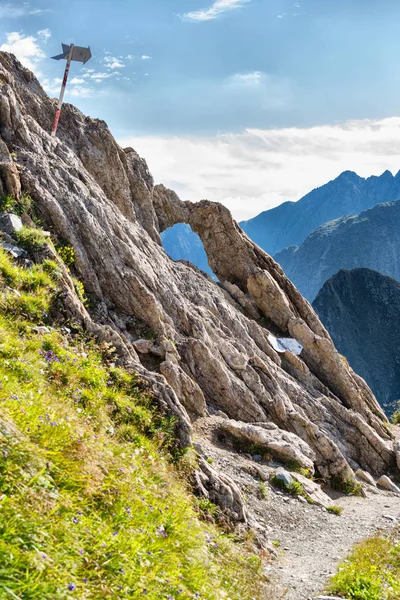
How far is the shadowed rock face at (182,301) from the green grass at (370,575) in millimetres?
3583

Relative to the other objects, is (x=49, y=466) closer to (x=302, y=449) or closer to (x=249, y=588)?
(x=249, y=588)

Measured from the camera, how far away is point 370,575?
366 inches

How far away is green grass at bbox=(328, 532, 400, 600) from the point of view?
27.5 ft

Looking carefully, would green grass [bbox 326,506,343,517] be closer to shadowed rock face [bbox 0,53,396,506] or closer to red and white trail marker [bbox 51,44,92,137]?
shadowed rock face [bbox 0,53,396,506]

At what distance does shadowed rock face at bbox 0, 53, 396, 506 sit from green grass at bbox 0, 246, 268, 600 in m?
2.63

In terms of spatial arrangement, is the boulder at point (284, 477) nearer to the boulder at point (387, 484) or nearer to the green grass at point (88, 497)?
the green grass at point (88, 497)

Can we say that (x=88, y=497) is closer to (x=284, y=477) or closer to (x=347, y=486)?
(x=284, y=477)

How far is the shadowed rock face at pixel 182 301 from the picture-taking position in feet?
64.4

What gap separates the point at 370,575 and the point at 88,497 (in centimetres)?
691

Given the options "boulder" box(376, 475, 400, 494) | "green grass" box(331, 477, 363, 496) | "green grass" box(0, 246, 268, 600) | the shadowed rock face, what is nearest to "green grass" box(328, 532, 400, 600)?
"green grass" box(0, 246, 268, 600)

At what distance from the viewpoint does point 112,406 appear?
1075 centimetres

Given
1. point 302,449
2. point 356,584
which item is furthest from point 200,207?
point 356,584

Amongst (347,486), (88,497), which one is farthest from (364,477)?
(88,497)

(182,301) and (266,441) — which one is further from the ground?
(182,301)
